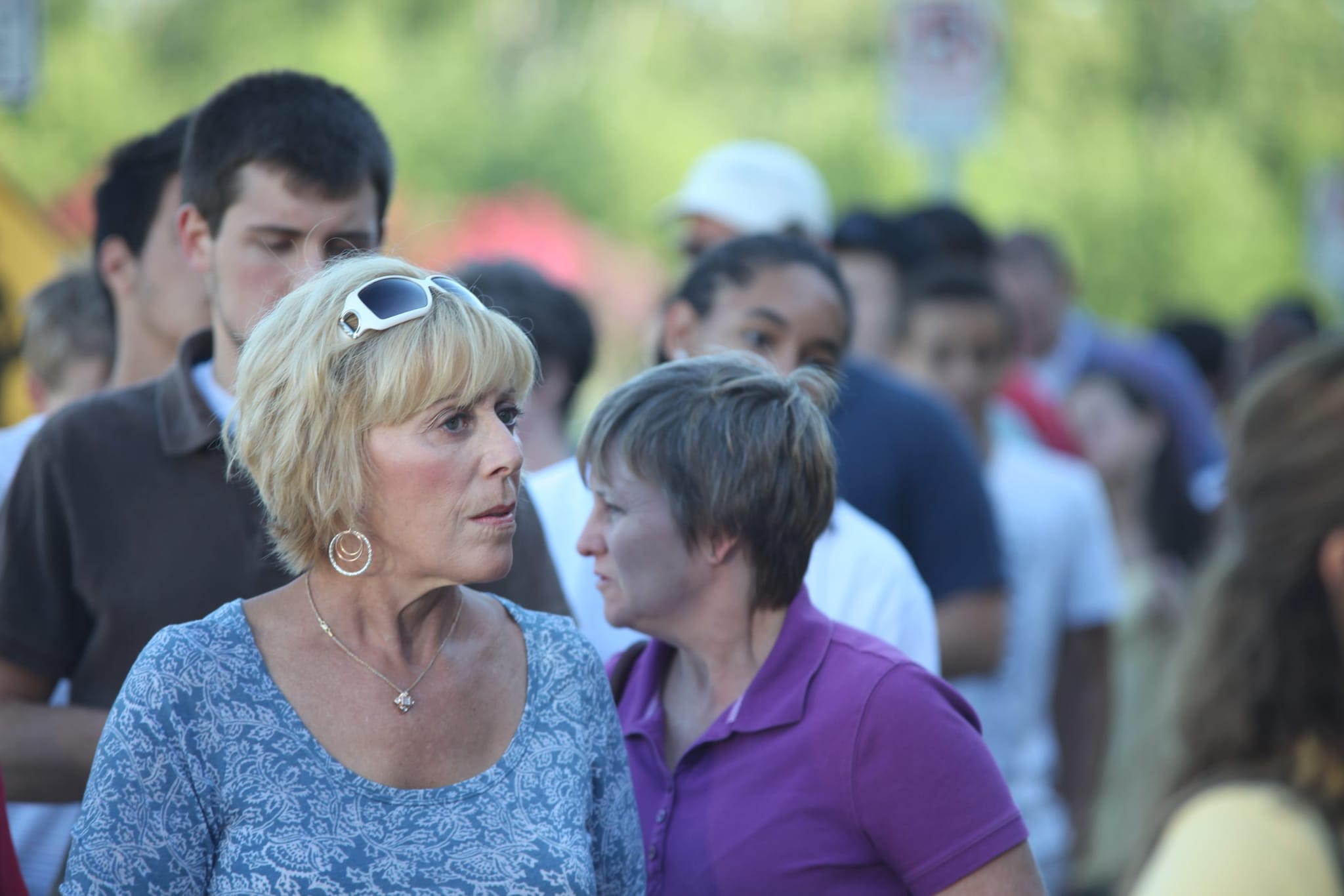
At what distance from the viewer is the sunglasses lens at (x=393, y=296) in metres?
2.63

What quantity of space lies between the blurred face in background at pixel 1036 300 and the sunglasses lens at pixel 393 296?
6716 mm

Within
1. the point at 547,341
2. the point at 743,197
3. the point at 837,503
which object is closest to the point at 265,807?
the point at 837,503

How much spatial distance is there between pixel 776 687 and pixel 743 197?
3.61 meters

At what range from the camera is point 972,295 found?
6.18 metres

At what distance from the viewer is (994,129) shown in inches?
1072

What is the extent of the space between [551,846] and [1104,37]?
27015 millimetres

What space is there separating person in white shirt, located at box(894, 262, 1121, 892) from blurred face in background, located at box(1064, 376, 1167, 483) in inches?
92.0

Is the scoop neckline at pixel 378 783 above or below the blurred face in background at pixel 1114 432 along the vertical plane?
above

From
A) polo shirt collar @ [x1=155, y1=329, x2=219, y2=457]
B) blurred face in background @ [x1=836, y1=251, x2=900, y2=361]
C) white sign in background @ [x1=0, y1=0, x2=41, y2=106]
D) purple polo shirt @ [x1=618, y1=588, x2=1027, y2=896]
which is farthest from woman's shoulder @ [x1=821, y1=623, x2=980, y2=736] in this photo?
white sign in background @ [x1=0, y1=0, x2=41, y2=106]

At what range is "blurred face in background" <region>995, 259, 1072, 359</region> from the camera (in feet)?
30.2

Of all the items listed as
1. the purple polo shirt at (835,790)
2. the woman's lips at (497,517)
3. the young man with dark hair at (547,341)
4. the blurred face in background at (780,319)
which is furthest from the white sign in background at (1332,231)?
the woman's lips at (497,517)

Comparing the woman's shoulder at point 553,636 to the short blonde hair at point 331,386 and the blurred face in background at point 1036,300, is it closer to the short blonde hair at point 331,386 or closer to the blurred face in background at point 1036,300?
the short blonde hair at point 331,386

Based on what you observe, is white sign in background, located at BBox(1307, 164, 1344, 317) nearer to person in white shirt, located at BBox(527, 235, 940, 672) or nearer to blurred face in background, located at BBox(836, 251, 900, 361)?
blurred face in background, located at BBox(836, 251, 900, 361)

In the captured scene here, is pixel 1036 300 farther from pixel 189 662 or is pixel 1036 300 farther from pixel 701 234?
pixel 189 662
